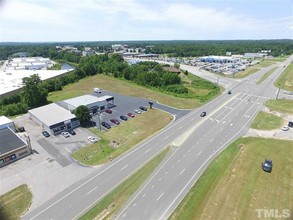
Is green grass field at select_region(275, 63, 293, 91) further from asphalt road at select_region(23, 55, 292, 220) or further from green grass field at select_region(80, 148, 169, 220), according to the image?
green grass field at select_region(80, 148, 169, 220)

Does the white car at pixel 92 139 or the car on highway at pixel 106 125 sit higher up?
the car on highway at pixel 106 125

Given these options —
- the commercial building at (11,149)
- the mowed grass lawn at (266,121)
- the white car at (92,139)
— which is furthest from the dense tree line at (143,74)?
the commercial building at (11,149)

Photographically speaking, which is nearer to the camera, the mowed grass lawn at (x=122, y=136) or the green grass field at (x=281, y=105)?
the mowed grass lawn at (x=122, y=136)

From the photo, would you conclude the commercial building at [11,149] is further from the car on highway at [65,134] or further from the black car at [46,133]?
the car on highway at [65,134]

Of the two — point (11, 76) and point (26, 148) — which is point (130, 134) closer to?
point (26, 148)

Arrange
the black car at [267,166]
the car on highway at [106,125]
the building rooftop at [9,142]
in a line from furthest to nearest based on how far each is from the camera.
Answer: the car on highway at [106,125]
the building rooftop at [9,142]
the black car at [267,166]

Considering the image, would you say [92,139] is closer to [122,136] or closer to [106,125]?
[122,136]

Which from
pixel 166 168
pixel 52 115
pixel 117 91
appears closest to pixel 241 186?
pixel 166 168
